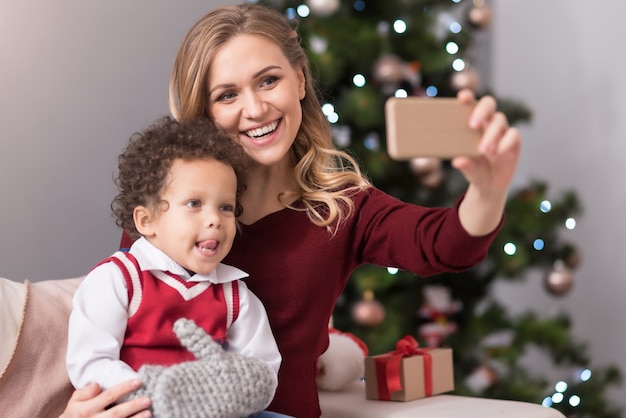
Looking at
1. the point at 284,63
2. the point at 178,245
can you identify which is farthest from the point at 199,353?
the point at 284,63

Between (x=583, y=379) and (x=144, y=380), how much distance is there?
2309 mm

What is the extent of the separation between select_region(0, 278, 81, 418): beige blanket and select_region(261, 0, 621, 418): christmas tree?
1.23 meters

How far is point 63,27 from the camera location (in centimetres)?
262

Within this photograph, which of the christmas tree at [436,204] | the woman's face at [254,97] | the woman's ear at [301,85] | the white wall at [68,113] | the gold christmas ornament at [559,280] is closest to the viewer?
the woman's face at [254,97]

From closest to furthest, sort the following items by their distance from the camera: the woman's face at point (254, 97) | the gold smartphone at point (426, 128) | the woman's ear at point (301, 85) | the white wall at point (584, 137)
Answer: the gold smartphone at point (426, 128) → the woman's face at point (254, 97) → the woman's ear at point (301, 85) → the white wall at point (584, 137)

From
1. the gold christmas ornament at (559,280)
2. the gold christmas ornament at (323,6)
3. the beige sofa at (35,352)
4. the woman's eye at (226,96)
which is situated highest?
the gold christmas ornament at (323,6)

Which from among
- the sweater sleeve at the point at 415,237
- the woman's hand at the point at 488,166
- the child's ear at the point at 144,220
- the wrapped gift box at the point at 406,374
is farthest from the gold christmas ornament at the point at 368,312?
the woman's hand at the point at 488,166

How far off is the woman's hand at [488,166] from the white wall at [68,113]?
1681 mm

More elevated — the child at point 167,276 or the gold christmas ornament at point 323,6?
the gold christmas ornament at point 323,6

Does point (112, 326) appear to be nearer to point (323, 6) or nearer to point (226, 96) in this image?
point (226, 96)

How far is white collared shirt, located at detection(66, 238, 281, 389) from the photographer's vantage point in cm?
132

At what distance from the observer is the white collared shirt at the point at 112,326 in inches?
51.8

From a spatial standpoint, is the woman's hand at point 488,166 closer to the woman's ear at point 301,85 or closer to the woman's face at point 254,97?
the woman's face at point 254,97

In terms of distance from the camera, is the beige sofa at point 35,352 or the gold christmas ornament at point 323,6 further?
the gold christmas ornament at point 323,6
